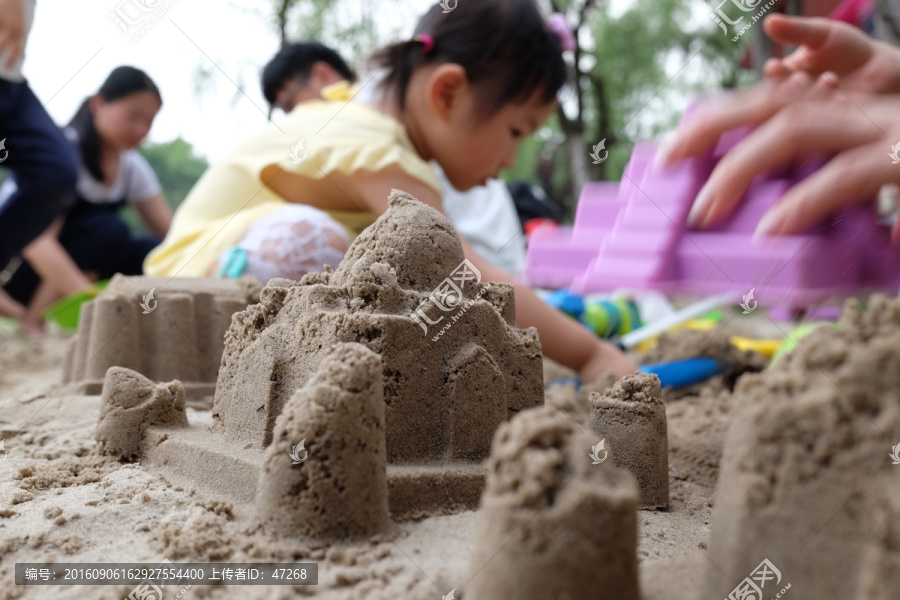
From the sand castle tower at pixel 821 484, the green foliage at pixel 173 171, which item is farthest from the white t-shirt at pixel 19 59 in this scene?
the green foliage at pixel 173 171

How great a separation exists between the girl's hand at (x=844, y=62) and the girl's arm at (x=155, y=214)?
506cm

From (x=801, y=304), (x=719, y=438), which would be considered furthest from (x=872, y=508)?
(x=719, y=438)

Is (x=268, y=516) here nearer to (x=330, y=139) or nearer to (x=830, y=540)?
(x=830, y=540)

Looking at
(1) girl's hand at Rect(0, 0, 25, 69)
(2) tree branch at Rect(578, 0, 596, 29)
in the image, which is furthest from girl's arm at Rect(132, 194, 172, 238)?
(2) tree branch at Rect(578, 0, 596, 29)

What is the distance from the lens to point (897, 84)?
6.02 feet

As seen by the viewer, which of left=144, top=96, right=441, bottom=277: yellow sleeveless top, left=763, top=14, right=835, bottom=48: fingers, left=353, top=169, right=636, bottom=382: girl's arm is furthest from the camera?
left=144, top=96, right=441, bottom=277: yellow sleeveless top

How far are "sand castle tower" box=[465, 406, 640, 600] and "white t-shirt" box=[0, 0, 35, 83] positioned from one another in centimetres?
240

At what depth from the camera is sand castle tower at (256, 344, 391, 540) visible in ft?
3.71

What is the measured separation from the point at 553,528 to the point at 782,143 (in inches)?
34.9

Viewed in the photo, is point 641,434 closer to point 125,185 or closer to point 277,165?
point 277,165

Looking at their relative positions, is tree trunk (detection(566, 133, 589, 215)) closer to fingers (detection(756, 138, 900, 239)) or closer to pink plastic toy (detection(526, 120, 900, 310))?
pink plastic toy (detection(526, 120, 900, 310))

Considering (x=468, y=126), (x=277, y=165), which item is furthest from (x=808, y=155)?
(x=277, y=165)

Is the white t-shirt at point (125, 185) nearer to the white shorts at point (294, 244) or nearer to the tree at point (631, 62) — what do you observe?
the white shorts at point (294, 244)

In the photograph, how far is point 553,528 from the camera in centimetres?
87
